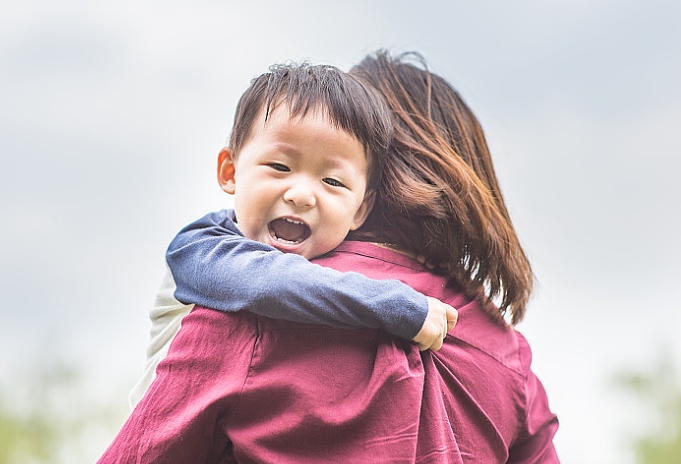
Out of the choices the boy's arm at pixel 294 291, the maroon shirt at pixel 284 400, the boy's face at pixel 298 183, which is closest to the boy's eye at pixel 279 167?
the boy's face at pixel 298 183

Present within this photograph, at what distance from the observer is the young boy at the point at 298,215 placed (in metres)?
1.14

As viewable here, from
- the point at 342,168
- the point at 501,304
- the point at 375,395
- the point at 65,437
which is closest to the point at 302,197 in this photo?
the point at 342,168

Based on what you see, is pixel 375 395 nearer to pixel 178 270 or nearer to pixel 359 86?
pixel 178 270

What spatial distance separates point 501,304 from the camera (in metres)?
1.51

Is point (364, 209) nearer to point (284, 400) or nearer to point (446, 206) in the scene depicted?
point (446, 206)

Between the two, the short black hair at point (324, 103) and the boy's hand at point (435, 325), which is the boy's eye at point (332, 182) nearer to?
the short black hair at point (324, 103)

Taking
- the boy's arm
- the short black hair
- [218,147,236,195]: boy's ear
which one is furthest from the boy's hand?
[218,147,236,195]: boy's ear

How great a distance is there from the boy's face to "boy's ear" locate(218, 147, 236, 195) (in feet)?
0.31

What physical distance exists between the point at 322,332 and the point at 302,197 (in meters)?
0.21

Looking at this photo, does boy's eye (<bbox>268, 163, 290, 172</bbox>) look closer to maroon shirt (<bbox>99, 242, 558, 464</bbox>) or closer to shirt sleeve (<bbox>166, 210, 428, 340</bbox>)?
shirt sleeve (<bbox>166, 210, 428, 340</bbox>)

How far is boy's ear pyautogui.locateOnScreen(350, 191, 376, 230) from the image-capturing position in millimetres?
1415

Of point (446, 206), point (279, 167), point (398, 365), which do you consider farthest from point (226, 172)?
point (398, 365)

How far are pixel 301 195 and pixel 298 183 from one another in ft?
0.08

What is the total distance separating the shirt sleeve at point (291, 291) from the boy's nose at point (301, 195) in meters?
0.10
